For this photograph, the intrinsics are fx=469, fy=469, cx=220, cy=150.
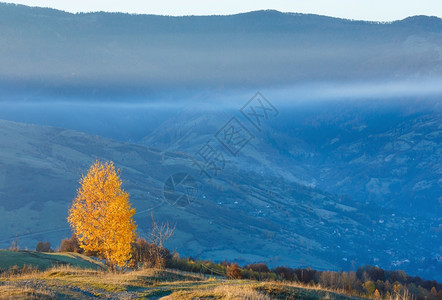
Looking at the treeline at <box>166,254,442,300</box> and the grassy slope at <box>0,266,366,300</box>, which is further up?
the treeline at <box>166,254,442,300</box>

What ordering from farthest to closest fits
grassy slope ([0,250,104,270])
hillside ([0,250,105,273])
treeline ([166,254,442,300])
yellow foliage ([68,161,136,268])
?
treeline ([166,254,442,300]) → yellow foliage ([68,161,136,268]) → grassy slope ([0,250,104,270]) → hillside ([0,250,105,273])

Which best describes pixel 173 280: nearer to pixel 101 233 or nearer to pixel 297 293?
pixel 297 293

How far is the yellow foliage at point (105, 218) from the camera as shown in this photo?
52344mm

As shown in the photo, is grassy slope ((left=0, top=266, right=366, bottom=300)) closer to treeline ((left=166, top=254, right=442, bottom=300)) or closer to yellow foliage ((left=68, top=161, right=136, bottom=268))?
treeline ((left=166, top=254, right=442, bottom=300))

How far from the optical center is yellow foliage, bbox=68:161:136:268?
172 feet

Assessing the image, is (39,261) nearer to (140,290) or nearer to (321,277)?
(140,290)

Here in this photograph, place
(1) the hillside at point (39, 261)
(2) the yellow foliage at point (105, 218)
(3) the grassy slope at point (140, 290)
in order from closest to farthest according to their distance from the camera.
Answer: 1. (3) the grassy slope at point (140, 290)
2. (1) the hillside at point (39, 261)
3. (2) the yellow foliage at point (105, 218)

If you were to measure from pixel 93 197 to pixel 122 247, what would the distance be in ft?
22.0

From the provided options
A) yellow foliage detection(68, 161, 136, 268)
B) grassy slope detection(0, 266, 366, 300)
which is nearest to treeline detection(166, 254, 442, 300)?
grassy slope detection(0, 266, 366, 300)

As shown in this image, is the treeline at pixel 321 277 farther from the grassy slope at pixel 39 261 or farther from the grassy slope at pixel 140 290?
the grassy slope at pixel 39 261

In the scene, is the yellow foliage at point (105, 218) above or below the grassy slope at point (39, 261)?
above

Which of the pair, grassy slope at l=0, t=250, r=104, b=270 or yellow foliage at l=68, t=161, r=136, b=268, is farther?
yellow foliage at l=68, t=161, r=136, b=268

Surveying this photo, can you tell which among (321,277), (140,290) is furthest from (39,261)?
(321,277)

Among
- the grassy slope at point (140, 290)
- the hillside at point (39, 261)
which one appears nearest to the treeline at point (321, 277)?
the grassy slope at point (140, 290)
